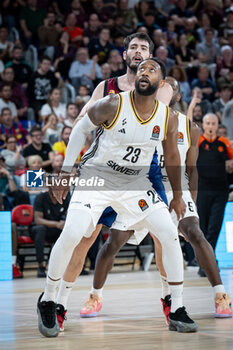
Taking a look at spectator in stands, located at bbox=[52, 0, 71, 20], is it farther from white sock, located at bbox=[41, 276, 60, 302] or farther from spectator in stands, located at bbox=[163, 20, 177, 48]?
white sock, located at bbox=[41, 276, 60, 302]

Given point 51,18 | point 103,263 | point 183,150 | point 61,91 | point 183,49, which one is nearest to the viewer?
point 103,263

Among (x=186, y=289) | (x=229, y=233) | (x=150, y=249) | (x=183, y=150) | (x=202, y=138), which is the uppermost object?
(x=183, y=150)

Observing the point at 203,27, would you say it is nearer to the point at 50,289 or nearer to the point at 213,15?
the point at 213,15

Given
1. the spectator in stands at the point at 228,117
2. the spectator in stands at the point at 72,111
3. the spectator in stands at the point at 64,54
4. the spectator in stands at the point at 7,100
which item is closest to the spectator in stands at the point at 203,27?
the spectator in stands at the point at 228,117

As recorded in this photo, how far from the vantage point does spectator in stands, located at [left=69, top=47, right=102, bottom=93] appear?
1387cm

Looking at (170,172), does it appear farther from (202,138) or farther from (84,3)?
(84,3)

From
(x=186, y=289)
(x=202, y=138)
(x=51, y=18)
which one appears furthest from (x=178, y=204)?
(x=51, y=18)

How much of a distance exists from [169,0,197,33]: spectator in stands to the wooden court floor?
1062 centimetres

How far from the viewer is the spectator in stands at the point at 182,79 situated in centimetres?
1179

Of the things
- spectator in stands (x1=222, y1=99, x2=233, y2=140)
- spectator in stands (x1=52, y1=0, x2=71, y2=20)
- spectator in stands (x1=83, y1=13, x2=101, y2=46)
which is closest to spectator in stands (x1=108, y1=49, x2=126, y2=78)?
spectator in stands (x1=83, y1=13, x2=101, y2=46)

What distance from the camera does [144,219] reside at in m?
4.47

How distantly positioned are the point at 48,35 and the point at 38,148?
13.2 ft

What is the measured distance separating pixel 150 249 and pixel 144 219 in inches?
265

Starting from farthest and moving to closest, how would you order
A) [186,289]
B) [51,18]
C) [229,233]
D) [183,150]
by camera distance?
[51,18], [229,233], [186,289], [183,150]
